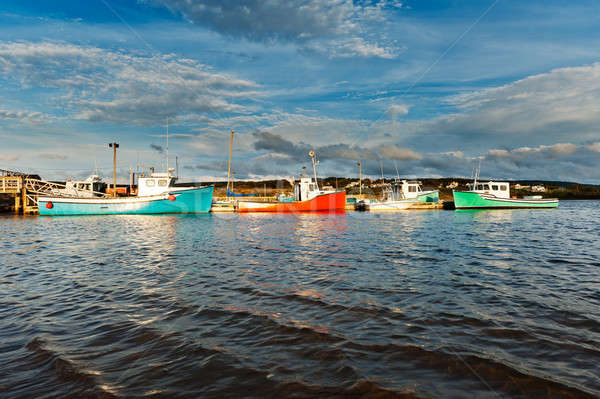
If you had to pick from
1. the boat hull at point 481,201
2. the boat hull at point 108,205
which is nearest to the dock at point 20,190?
the boat hull at point 108,205

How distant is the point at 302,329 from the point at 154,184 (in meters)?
47.1

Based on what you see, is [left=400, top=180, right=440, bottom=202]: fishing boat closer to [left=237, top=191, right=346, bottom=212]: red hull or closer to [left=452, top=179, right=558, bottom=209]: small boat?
[left=452, top=179, right=558, bottom=209]: small boat

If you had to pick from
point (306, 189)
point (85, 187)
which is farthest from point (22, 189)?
point (306, 189)

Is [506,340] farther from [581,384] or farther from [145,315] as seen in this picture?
[145,315]

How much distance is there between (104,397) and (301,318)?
3439mm

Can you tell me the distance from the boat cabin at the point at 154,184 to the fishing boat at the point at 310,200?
14738 millimetres

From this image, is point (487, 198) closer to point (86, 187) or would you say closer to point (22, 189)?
point (86, 187)

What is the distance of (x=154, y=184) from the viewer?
47.0 metres

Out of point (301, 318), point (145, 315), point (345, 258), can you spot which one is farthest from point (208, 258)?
point (301, 318)

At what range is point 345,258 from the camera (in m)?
12.5

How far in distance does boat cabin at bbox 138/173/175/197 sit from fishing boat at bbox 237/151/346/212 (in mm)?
14738

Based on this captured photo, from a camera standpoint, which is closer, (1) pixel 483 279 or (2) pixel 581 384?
(2) pixel 581 384

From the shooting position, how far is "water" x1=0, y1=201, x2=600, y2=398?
153 inches

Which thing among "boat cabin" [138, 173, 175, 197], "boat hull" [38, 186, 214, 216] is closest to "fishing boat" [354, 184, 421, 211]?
"boat hull" [38, 186, 214, 216]
